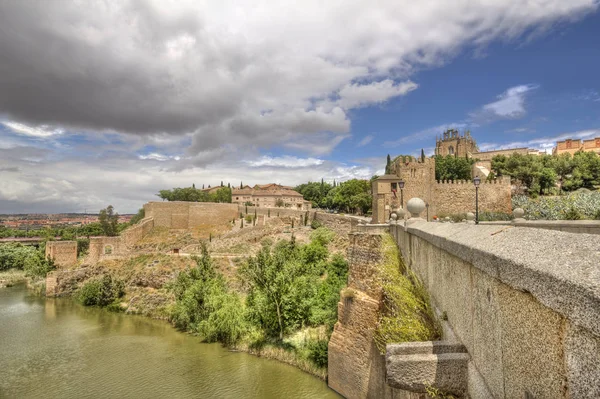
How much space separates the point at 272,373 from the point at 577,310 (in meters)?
17.6

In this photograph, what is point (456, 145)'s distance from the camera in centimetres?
7369

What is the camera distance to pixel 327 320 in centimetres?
1869

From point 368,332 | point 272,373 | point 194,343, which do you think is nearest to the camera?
point 368,332

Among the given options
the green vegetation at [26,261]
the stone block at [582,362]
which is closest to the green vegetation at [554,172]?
the stone block at [582,362]

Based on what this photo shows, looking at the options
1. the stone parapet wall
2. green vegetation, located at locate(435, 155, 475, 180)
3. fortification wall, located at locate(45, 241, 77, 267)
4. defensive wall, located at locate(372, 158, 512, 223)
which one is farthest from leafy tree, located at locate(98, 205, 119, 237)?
the stone parapet wall

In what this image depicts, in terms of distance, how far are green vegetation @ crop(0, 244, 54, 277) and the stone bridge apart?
150ft

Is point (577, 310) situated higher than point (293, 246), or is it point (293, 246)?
point (577, 310)

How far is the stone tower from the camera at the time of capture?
2840 inches

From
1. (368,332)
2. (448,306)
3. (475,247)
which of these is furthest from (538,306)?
(368,332)

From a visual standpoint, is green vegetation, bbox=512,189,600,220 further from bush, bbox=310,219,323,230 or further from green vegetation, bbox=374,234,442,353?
green vegetation, bbox=374,234,442,353

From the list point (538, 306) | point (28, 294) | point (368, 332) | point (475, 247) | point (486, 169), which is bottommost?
point (28, 294)

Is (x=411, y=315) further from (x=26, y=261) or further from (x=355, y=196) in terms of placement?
(x=26, y=261)

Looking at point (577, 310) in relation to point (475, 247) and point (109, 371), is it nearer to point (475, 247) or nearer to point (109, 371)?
point (475, 247)

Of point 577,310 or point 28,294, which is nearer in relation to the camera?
point 577,310
